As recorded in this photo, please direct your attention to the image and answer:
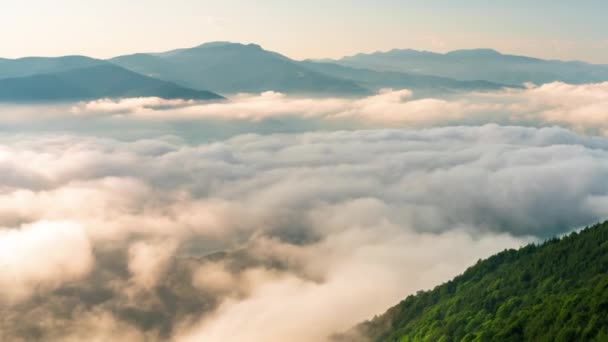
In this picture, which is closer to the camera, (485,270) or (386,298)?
(485,270)

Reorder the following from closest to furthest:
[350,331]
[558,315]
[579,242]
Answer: [558,315]
[579,242]
[350,331]

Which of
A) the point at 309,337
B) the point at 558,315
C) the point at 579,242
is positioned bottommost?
the point at 309,337

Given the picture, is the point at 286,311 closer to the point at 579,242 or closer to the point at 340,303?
the point at 340,303

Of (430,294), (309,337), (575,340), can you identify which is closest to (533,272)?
(430,294)

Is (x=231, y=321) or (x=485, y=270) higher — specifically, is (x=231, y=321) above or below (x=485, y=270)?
below

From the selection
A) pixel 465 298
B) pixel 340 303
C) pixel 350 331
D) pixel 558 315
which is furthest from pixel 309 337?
pixel 558 315

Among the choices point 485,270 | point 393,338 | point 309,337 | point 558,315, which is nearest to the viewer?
point 558,315
